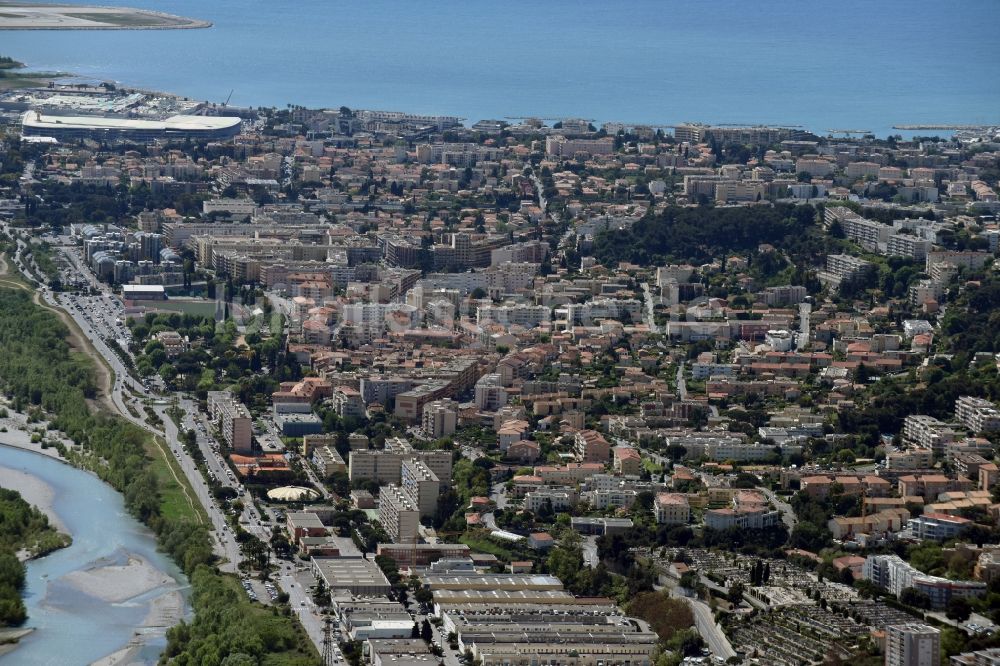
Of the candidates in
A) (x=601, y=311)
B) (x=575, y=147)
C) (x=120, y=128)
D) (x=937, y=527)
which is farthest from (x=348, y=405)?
(x=120, y=128)

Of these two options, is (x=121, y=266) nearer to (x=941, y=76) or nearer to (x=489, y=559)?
(x=489, y=559)

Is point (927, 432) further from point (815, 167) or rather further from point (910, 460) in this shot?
point (815, 167)

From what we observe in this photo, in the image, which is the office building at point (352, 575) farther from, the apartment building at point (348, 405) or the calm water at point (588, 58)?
the calm water at point (588, 58)

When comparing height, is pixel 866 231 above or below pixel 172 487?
above

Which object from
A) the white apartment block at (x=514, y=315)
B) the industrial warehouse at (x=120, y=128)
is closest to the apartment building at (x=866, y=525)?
the white apartment block at (x=514, y=315)

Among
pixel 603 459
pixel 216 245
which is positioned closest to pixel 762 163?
pixel 216 245

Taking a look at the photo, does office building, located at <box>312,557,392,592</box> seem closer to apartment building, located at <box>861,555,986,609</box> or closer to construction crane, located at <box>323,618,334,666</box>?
construction crane, located at <box>323,618,334,666</box>
